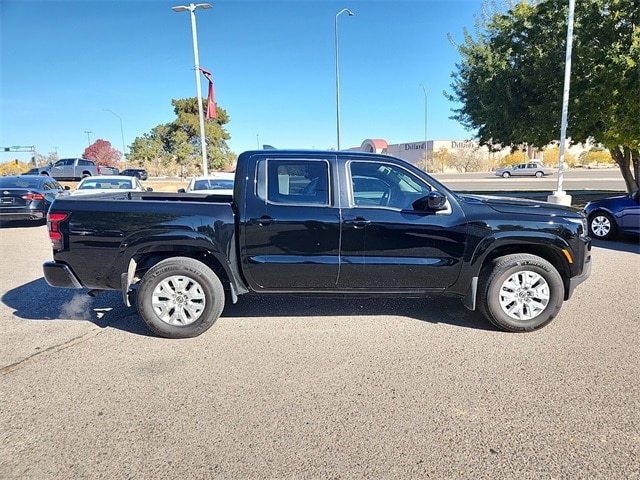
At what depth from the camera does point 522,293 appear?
4.00 m

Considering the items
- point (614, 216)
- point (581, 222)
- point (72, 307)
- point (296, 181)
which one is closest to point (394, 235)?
point (296, 181)

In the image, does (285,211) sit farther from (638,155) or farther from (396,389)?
(638,155)

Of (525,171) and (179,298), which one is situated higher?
(525,171)

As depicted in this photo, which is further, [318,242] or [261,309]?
[261,309]

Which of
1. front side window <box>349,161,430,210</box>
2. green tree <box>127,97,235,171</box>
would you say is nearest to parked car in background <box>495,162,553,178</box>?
green tree <box>127,97,235,171</box>

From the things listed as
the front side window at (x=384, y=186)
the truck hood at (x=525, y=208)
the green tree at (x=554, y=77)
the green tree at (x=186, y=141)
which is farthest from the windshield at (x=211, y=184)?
the green tree at (x=186, y=141)

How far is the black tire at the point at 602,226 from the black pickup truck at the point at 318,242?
18.5 ft

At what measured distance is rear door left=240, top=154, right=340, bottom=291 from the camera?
12.8 feet

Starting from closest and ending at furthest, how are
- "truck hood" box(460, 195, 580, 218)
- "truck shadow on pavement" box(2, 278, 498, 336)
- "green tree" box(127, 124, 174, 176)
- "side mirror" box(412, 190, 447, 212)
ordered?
"side mirror" box(412, 190, 447, 212), "truck hood" box(460, 195, 580, 218), "truck shadow on pavement" box(2, 278, 498, 336), "green tree" box(127, 124, 174, 176)

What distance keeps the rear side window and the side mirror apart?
0.91 meters

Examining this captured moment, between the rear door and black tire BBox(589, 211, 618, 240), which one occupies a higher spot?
the rear door

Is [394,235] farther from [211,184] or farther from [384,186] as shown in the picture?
[211,184]

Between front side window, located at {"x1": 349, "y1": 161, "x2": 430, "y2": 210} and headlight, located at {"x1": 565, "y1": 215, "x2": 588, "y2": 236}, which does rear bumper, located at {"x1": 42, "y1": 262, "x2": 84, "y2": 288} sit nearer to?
front side window, located at {"x1": 349, "y1": 161, "x2": 430, "y2": 210}

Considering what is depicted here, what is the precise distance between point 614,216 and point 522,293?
20.4 feet
